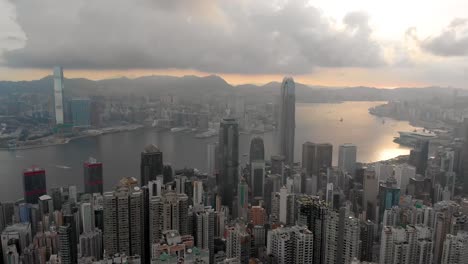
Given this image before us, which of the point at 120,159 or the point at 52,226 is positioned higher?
the point at 120,159

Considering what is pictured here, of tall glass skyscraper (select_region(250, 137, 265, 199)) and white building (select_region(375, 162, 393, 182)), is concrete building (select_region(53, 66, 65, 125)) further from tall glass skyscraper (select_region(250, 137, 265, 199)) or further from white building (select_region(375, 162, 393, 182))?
white building (select_region(375, 162, 393, 182))

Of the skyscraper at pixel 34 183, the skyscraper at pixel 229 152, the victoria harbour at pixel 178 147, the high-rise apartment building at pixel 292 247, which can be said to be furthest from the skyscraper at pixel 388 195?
the skyscraper at pixel 34 183

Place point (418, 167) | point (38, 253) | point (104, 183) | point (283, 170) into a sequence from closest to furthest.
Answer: point (38, 253), point (104, 183), point (418, 167), point (283, 170)

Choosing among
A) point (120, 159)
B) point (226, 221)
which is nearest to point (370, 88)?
point (226, 221)

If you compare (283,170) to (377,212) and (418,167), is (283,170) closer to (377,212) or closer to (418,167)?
(377,212)

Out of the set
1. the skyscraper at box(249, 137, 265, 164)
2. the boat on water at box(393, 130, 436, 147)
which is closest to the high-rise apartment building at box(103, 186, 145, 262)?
the skyscraper at box(249, 137, 265, 164)

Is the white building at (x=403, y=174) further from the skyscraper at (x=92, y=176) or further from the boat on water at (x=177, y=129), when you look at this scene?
the skyscraper at (x=92, y=176)
